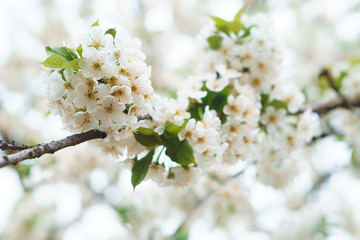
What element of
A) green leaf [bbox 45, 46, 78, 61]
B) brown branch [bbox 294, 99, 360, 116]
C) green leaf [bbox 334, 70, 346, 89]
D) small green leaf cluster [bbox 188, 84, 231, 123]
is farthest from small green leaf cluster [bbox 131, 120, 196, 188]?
green leaf [bbox 334, 70, 346, 89]

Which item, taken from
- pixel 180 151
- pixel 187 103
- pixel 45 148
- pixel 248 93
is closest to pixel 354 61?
pixel 248 93

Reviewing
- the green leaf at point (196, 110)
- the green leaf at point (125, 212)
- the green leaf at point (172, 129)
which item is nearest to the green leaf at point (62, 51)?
the green leaf at point (172, 129)

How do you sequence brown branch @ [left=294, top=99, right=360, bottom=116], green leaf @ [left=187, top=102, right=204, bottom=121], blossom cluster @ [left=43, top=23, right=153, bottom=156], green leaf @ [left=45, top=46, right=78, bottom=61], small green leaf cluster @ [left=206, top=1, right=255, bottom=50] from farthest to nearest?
1. brown branch @ [left=294, top=99, right=360, bottom=116]
2. small green leaf cluster @ [left=206, top=1, right=255, bottom=50]
3. green leaf @ [left=187, top=102, right=204, bottom=121]
4. green leaf @ [left=45, top=46, right=78, bottom=61]
5. blossom cluster @ [left=43, top=23, right=153, bottom=156]

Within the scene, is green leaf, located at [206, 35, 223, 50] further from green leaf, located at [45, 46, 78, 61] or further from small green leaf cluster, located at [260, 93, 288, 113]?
green leaf, located at [45, 46, 78, 61]

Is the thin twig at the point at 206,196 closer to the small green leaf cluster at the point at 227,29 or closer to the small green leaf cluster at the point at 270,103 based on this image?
the small green leaf cluster at the point at 270,103

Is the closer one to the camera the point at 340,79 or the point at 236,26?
the point at 236,26

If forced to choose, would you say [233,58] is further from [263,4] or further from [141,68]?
[263,4]

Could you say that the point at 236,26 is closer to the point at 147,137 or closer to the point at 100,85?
the point at 147,137
